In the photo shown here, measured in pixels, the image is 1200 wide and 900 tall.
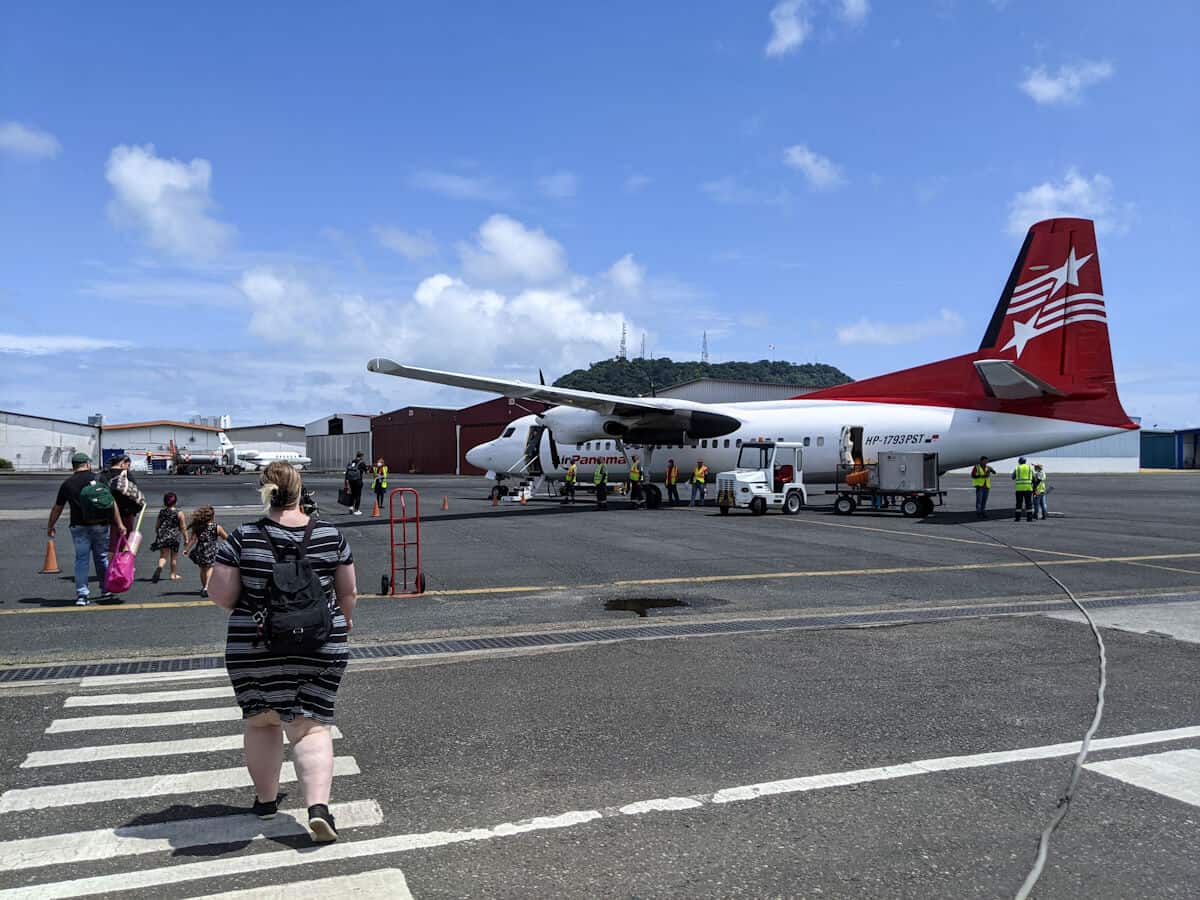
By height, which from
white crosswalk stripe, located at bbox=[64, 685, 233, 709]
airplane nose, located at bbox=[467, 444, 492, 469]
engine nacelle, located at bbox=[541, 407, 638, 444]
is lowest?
white crosswalk stripe, located at bbox=[64, 685, 233, 709]

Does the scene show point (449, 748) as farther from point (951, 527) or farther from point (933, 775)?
point (951, 527)

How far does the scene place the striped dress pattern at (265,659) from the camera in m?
4.67

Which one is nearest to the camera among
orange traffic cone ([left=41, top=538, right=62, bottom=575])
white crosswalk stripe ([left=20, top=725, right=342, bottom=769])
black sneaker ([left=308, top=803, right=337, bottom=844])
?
black sneaker ([left=308, top=803, right=337, bottom=844])

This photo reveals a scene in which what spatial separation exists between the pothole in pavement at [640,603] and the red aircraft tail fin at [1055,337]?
572 inches

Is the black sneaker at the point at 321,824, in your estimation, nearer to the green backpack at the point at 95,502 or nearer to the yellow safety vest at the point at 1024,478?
the green backpack at the point at 95,502

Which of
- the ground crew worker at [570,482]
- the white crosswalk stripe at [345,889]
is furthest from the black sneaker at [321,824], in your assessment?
the ground crew worker at [570,482]

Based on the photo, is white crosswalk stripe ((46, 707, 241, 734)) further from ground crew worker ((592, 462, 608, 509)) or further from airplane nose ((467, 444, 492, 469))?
airplane nose ((467, 444, 492, 469))

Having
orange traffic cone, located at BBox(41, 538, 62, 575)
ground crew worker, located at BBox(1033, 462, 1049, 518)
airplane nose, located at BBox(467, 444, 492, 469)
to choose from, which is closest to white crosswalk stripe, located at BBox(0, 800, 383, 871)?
orange traffic cone, located at BBox(41, 538, 62, 575)

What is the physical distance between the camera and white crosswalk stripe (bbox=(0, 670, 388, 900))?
4.11m

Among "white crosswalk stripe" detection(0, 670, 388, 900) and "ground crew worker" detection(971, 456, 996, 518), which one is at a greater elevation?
"ground crew worker" detection(971, 456, 996, 518)

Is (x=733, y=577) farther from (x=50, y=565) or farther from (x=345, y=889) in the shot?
(x=50, y=565)

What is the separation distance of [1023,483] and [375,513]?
1915 centimetres

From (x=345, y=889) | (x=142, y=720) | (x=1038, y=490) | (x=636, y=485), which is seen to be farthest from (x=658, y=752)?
(x=636, y=485)

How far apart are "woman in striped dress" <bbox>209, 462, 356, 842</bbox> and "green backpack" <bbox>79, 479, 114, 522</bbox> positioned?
766 centimetres
